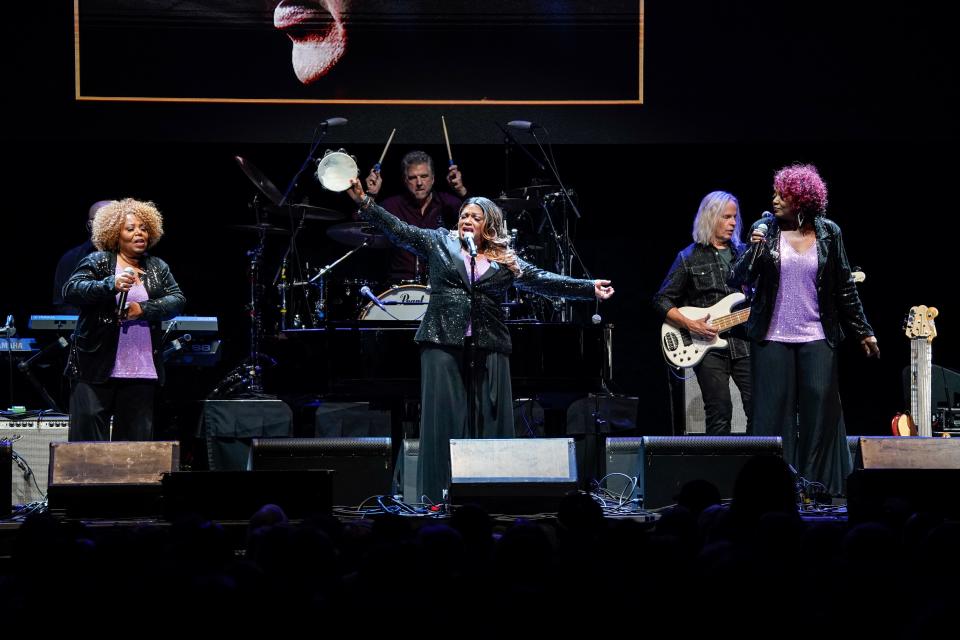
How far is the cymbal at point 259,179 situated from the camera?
8344 mm

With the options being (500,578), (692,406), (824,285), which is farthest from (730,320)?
(500,578)

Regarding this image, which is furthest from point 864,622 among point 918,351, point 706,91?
point 706,91

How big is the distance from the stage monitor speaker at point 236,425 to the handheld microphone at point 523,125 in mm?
2901

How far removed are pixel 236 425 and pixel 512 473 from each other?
3118 mm

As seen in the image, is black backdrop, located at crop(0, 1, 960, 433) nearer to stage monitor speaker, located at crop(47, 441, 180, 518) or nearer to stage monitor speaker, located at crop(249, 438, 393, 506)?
stage monitor speaker, located at crop(249, 438, 393, 506)

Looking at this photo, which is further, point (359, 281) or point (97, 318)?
point (359, 281)

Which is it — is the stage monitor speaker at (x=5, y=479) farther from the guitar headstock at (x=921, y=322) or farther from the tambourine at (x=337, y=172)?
the guitar headstock at (x=921, y=322)

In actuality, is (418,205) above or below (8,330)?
above

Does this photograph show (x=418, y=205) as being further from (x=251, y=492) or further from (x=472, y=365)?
(x=251, y=492)

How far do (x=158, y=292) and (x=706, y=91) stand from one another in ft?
15.7

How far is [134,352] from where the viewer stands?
6.00 metres

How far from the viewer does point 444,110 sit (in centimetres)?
883

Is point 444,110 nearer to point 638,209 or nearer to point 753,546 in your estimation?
point 638,209

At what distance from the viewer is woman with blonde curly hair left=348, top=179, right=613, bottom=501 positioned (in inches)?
228
